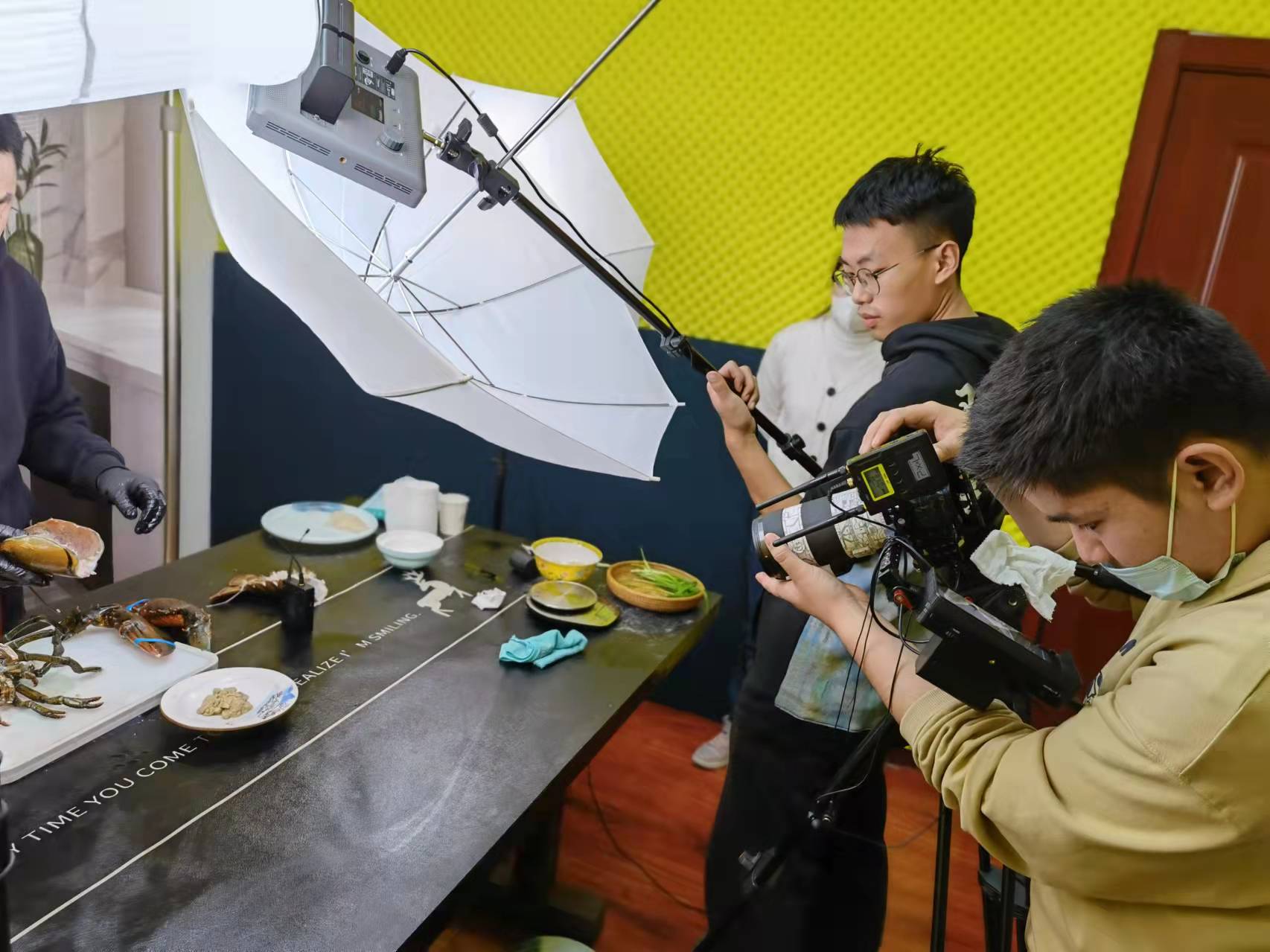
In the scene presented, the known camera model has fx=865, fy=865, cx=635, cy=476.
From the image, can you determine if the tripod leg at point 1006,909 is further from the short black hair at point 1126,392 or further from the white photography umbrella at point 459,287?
the white photography umbrella at point 459,287

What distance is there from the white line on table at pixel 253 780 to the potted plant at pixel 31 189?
2.13 metres

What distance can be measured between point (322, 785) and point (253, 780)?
4.3 inches

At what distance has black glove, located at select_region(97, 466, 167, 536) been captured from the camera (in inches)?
77.4

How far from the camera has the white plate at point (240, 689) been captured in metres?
1.51

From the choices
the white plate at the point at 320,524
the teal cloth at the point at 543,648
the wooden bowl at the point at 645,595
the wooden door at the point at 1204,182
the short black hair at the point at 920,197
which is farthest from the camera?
the wooden door at the point at 1204,182

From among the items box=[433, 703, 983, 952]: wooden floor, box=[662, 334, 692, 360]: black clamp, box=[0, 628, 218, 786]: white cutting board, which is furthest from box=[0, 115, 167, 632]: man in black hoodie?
box=[433, 703, 983, 952]: wooden floor

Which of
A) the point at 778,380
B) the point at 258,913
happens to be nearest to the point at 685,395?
the point at 778,380

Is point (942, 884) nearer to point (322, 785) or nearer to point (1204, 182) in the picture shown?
point (322, 785)

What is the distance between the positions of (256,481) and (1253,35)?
13.8ft

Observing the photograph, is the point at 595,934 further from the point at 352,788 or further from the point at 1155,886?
the point at 1155,886

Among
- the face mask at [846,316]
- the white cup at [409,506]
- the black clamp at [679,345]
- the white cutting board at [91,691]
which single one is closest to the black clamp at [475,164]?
the black clamp at [679,345]

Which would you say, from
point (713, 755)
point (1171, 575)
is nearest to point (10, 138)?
point (1171, 575)

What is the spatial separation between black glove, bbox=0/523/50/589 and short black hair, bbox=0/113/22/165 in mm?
717

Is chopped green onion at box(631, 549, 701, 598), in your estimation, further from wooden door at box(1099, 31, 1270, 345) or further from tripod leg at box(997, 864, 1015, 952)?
wooden door at box(1099, 31, 1270, 345)
